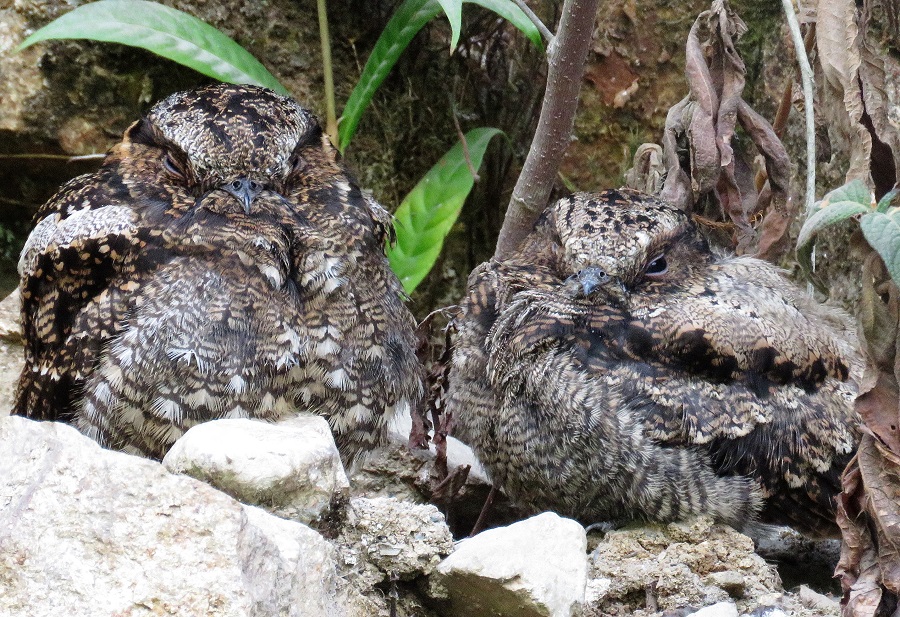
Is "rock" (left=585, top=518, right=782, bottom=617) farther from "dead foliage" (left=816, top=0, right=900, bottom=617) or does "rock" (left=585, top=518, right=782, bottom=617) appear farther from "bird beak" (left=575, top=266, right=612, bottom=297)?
"bird beak" (left=575, top=266, right=612, bottom=297)

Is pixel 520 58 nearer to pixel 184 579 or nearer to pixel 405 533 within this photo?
pixel 405 533

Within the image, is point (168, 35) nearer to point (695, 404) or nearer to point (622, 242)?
point (622, 242)

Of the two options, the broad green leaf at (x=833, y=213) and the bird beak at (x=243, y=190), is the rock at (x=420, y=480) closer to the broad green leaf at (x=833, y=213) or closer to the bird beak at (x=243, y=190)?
the bird beak at (x=243, y=190)

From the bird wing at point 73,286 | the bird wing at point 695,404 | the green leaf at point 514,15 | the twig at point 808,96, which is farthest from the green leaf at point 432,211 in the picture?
the twig at point 808,96

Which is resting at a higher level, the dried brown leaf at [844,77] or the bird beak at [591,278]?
the dried brown leaf at [844,77]

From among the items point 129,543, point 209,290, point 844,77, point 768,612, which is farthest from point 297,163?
point 768,612

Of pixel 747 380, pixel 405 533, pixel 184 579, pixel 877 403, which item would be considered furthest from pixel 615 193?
pixel 184 579

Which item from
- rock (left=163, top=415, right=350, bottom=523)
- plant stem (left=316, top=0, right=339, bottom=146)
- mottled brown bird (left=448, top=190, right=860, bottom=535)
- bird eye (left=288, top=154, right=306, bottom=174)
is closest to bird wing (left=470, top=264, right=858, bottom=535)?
mottled brown bird (left=448, top=190, right=860, bottom=535)
